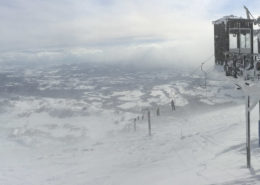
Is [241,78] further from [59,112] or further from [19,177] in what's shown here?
[59,112]

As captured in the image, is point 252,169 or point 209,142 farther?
point 209,142

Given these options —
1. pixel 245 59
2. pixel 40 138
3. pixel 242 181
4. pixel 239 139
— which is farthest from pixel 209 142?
pixel 40 138

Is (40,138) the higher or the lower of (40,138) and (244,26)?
the lower

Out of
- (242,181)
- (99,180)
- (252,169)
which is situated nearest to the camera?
(242,181)

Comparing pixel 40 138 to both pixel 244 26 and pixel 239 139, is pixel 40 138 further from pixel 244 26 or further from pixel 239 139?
pixel 244 26

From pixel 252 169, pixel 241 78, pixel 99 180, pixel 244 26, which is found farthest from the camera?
pixel 99 180

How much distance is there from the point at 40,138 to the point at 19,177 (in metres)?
22.4

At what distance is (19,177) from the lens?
19578mm

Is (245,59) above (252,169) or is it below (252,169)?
above

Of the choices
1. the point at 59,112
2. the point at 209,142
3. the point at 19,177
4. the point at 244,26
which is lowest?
the point at 59,112

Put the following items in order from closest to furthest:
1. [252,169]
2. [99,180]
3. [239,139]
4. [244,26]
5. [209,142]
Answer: [252,169] < [244,26] < [99,180] < [239,139] < [209,142]

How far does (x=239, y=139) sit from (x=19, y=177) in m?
15.3

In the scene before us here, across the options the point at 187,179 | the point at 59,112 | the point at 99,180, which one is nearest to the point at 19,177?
the point at 99,180

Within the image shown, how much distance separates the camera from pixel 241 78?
43.4 ft
